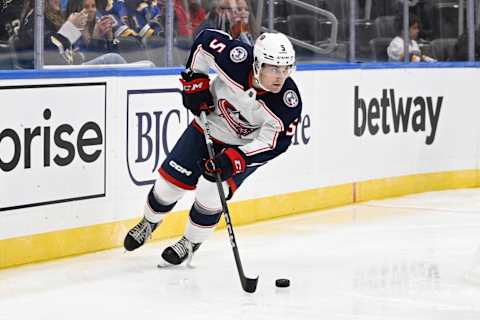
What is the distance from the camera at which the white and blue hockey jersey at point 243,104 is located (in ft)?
18.5

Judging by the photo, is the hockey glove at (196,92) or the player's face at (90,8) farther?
the player's face at (90,8)

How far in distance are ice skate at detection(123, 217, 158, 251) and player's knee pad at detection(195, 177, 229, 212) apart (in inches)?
11.9

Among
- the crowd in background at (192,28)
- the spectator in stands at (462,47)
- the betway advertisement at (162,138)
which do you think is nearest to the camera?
the betway advertisement at (162,138)

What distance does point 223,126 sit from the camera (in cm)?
598

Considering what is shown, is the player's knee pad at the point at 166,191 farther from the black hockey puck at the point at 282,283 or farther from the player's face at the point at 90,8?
the player's face at the point at 90,8

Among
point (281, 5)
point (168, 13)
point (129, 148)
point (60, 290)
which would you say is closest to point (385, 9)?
point (281, 5)

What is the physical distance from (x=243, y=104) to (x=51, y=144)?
96 cm

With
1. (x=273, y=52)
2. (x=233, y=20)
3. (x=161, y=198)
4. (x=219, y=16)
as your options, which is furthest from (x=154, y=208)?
(x=233, y=20)

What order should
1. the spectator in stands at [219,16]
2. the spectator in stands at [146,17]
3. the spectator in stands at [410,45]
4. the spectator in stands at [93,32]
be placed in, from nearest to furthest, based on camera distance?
the spectator in stands at [93,32] < the spectator in stands at [146,17] < the spectator in stands at [219,16] < the spectator in stands at [410,45]

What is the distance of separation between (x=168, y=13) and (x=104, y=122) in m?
0.98

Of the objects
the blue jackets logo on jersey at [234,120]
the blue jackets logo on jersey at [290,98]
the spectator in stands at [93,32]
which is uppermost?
the spectator in stands at [93,32]

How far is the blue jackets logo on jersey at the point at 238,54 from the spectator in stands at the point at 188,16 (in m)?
1.38

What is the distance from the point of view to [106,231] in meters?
6.47

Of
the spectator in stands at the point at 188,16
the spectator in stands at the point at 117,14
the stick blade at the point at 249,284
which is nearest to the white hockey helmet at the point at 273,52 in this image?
the stick blade at the point at 249,284
